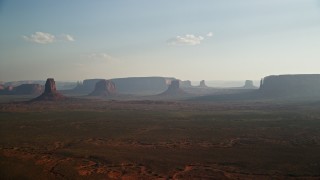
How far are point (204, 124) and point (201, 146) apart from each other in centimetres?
1929

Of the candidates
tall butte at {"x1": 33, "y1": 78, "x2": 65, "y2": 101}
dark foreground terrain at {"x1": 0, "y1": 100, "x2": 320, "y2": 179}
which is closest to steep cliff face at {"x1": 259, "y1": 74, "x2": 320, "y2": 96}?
dark foreground terrain at {"x1": 0, "y1": 100, "x2": 320, "y2": 179}

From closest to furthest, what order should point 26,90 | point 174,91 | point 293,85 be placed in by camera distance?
point 293,85
point 26,90
point 174,91

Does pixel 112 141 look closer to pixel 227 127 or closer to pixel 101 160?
pixel 101 160

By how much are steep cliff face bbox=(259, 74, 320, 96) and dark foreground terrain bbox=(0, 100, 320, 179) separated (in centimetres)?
8675

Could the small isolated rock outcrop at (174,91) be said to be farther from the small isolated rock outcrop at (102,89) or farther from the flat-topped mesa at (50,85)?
the flat-topped mesa at (50,85)

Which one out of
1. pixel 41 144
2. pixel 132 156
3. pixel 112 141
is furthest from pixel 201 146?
pixel 41 144

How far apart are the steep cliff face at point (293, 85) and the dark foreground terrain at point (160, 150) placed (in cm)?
8675

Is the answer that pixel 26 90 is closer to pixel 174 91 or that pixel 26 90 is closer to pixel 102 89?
pixel 102 89

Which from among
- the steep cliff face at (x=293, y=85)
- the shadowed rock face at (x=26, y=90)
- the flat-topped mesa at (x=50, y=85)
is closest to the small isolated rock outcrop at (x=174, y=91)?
the steep cliff face at (x=293, y=85)

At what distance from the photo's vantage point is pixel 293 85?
14325 cm

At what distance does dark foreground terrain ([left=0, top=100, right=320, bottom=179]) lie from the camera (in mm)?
28734

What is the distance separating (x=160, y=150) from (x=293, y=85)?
403 ft

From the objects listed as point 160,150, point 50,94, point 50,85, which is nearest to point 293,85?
point 50,85

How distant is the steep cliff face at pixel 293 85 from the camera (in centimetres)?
14138
